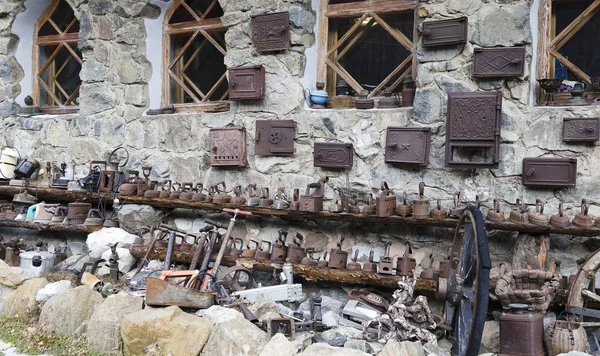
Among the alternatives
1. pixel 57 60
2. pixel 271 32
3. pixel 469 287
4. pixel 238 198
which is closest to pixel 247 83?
pixel 271 32

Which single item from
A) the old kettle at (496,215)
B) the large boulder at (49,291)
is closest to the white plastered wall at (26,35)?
the large boulder at (49,291)

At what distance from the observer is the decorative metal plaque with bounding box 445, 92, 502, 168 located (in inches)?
163

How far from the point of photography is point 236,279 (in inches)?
171

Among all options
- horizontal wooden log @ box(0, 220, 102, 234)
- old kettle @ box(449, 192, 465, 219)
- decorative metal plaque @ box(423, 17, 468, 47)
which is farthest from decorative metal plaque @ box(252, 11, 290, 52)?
horizontal wooden log @ box(0, 220, 102, 234)

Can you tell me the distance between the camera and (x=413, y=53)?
482 cm

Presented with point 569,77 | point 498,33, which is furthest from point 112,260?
point 569,77

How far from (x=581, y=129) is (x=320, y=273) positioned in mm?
2050

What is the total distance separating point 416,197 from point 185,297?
6.17 ft

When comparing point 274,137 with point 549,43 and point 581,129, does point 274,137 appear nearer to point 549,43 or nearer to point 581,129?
point 549,43

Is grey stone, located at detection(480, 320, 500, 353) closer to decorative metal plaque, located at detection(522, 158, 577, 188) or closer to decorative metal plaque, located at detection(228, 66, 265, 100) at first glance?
decorative metal plaque, located at detection(522, 158, 577, 188)

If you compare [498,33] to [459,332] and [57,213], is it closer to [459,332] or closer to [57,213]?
[459,332]

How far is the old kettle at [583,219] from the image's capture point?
374 cm

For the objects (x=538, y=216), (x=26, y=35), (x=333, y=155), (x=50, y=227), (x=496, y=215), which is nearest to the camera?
(x=538, y=216)

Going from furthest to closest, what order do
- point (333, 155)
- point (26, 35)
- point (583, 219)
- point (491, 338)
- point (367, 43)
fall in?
point (26, 35), point (367, 43), point (333, 155), point (583, 219), point (491, 338)
